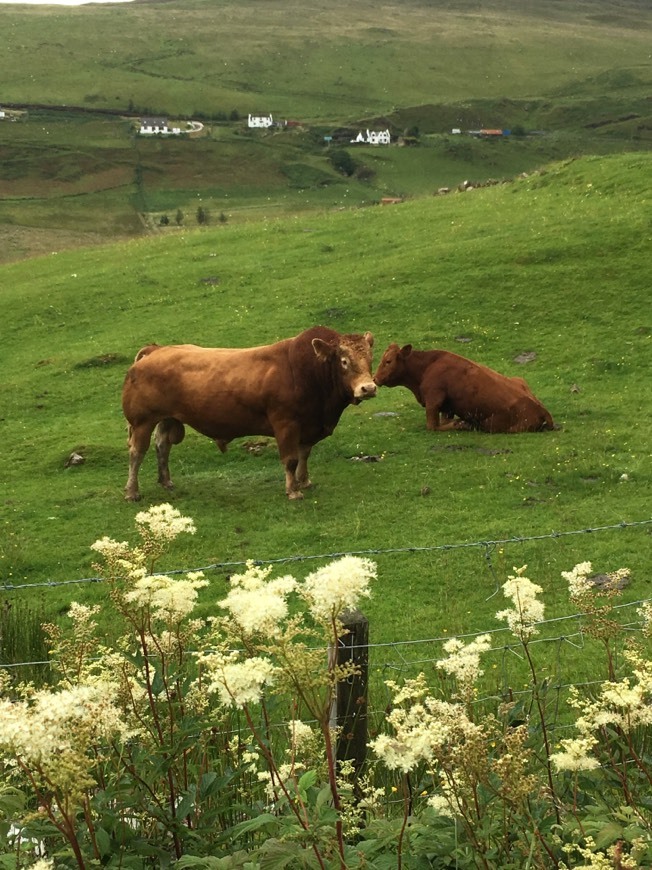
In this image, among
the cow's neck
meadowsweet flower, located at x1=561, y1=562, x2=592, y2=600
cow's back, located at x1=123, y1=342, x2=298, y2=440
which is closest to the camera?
meadowsweet flower, located at x1=561, y1=562, x2=592, y2=600

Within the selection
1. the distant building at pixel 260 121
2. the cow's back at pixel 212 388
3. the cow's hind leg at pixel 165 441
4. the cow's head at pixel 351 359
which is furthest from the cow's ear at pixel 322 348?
the distant building at pixel 260 121

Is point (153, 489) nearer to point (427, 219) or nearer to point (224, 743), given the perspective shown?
point (224, 743)

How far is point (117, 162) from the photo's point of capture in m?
147

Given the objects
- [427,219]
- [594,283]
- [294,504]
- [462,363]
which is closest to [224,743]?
[294,504]

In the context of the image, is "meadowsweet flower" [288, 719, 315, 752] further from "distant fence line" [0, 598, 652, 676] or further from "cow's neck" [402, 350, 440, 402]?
"cow's neck" [402, 350, 440, 402]

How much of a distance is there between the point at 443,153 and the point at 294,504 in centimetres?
14838

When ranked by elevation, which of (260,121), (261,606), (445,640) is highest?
(261,606)

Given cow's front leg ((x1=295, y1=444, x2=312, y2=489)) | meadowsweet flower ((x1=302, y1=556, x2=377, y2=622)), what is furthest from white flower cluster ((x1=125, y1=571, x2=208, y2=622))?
cow's front leg ((x1=295, y1=444, x2=312, y2=489))

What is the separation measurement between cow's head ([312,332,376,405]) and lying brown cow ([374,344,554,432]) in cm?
410

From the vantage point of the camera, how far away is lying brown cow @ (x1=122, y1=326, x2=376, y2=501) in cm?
1534

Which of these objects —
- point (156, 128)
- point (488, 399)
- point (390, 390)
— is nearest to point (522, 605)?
point (488, 399)

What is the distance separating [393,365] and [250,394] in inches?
185

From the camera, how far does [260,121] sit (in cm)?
18375

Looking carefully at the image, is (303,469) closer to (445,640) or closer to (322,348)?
(322,348)
